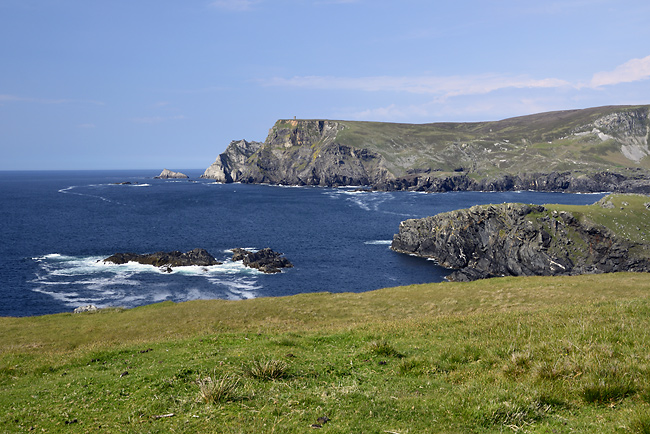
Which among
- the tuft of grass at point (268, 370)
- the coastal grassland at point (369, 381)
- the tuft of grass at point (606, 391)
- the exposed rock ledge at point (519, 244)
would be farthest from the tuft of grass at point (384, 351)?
the exposed rock ledge at point (519, 244)

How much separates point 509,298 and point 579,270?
4714cm

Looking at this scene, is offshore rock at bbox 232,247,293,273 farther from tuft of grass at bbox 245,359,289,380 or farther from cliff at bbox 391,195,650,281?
tuft of grass at bbox 245,359,289,380

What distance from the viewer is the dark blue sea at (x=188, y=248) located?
2707 inches

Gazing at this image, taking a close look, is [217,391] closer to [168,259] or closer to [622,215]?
[168,259]

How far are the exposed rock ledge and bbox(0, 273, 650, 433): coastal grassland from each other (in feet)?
202

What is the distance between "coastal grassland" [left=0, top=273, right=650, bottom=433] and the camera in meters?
9.84

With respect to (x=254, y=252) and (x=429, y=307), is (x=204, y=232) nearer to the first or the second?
(x=254, y=252)

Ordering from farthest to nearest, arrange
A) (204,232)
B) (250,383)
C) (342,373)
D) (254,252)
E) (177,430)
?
(204,232) → (254,252) → (342,373) → (250,383) → (177,430)

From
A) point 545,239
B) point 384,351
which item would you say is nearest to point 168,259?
point 545,239

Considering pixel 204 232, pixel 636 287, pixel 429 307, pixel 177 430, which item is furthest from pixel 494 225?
pixel 177 430

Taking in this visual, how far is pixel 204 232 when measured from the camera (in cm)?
12131

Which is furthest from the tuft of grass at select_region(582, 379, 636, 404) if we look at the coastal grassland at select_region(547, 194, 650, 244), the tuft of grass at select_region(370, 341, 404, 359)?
the coastal grassland at select_region(547, 194, 650, 244)

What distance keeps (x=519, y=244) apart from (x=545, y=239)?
15.9 ft

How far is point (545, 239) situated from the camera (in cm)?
7888
